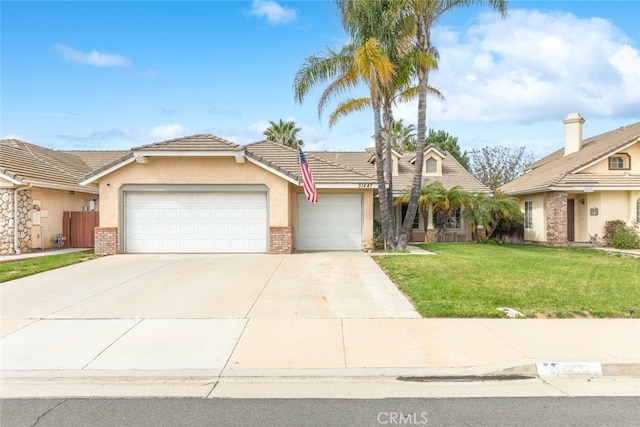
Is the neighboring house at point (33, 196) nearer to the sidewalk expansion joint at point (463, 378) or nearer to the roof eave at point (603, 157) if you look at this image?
the sidewalk expansion joint at point (463, 378)

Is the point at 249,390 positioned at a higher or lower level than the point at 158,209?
lower

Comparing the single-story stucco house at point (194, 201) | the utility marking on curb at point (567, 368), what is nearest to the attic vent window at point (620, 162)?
the single-story stucco house at point (194, 201)

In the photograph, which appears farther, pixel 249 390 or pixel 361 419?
pixel 249 390

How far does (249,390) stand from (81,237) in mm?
17291

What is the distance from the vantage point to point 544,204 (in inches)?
811

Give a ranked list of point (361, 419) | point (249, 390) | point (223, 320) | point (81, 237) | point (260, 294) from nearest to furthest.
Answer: point (361, 419), point (249, 390), point (223, 320), point (260, 294), point (81, 237)

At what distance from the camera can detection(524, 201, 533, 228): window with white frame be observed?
22.4 meters

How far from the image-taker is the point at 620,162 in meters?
20.4

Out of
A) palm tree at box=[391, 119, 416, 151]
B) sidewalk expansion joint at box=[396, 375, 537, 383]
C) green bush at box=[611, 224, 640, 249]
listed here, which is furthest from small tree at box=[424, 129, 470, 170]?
sidewalk expansion joint at box=[396, 375, 537, 383]

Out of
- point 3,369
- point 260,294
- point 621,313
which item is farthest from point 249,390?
point 621,313

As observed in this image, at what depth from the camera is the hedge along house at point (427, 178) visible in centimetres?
2175

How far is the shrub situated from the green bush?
320mm

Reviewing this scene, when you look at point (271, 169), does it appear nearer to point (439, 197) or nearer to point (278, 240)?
point (278, 240)

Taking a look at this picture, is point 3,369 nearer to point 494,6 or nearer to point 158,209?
point 158,209
